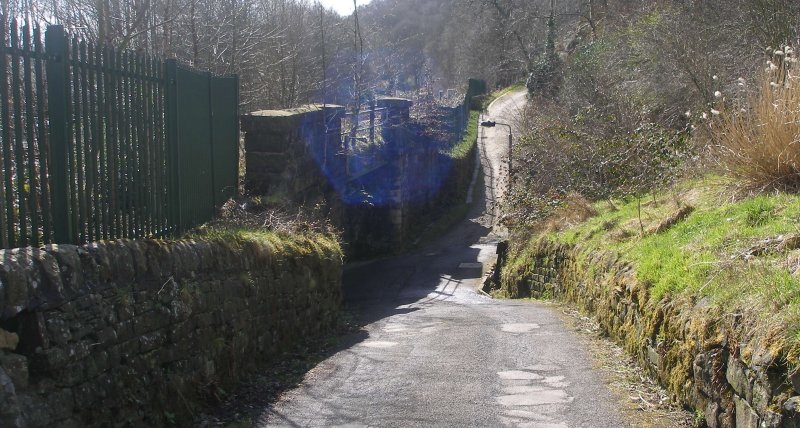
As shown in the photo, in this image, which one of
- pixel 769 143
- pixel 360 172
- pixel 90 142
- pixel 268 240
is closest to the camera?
pixel 90 142

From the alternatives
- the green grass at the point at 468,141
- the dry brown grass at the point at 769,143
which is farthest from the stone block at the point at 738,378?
the green grass at the point at 468,141

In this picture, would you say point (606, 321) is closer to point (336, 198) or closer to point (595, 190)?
point (595, 190)

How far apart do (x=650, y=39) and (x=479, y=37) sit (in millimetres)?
34503

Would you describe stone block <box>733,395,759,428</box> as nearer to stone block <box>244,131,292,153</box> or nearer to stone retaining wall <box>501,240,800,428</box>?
stone retaining wall <box>501,240,800,428</box>

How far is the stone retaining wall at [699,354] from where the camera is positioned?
3896mm

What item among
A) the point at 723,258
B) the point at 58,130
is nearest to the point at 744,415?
the point at 723,258

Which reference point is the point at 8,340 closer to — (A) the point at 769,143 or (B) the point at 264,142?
(A) the point at 769,143

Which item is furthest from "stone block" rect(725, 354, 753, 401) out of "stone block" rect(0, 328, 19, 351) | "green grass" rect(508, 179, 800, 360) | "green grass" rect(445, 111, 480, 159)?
"green grass" rect(445, 111, 480, 159)

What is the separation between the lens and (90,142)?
5844mm

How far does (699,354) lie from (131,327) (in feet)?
12.4

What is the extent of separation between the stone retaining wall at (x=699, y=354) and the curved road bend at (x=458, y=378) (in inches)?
18.6

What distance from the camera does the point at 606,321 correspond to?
8.36 metres

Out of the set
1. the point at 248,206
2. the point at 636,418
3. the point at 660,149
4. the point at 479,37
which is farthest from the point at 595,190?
the point at 479,37

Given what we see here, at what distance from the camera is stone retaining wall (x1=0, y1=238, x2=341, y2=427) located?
4.44 m
